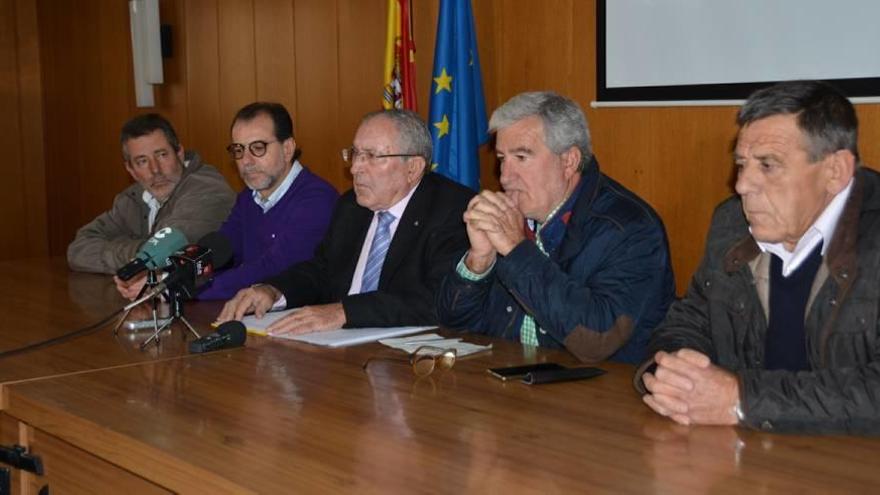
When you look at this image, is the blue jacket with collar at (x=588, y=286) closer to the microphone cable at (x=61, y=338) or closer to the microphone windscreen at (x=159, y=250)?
the microphone windscreen at (x=159, y=250)

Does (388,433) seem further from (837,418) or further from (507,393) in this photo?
(837,418)

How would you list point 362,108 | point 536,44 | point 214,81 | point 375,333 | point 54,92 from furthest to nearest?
point 54,92, point 214,81, point 362,108, point 536,44, point 375,333

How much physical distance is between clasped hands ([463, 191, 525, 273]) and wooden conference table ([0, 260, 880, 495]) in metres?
0.25

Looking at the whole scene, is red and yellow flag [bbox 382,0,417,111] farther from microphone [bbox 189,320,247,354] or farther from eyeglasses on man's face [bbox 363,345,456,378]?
eyeglasses on man's face [bbox 363,345,456,378]

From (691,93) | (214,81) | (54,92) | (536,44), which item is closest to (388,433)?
(691,93)

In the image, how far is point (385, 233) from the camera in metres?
3.46

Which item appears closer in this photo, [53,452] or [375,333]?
[53,452]

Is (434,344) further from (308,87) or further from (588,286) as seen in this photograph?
(308,87)

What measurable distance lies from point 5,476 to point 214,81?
4.18 metres

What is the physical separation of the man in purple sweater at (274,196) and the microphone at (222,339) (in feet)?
3.35

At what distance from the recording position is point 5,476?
8.18ft

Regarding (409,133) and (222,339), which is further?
(409,133)

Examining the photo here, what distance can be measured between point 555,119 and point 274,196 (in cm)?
153

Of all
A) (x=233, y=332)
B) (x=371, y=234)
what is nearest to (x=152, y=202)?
(x=371, y=234)
